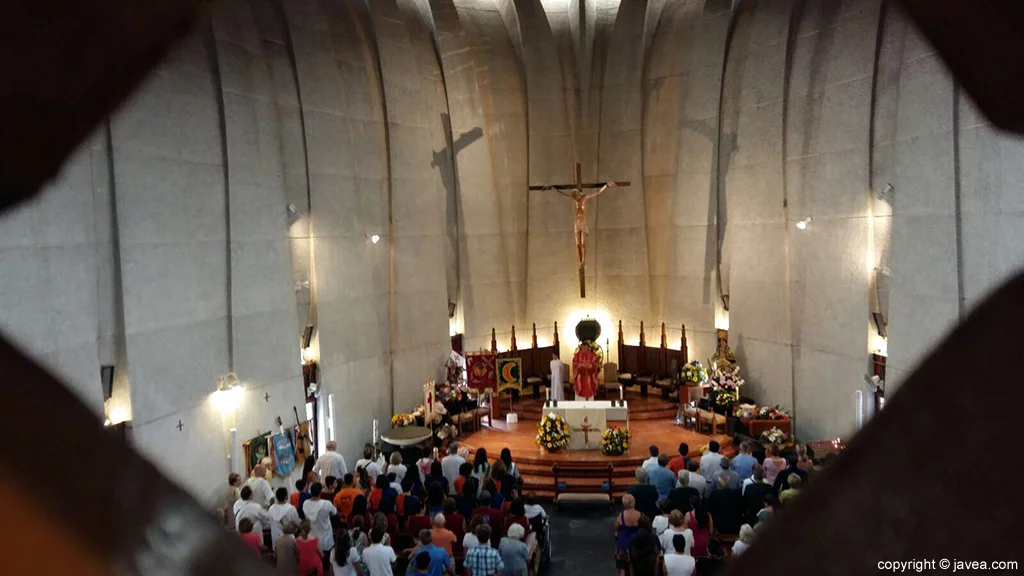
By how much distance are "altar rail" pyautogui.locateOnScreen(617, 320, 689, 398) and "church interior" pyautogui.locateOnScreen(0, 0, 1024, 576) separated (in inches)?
2.3

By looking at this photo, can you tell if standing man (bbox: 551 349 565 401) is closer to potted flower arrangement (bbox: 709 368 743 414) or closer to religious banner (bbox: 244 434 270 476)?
potted flower arrangement (bbox: 709 368 743 414)

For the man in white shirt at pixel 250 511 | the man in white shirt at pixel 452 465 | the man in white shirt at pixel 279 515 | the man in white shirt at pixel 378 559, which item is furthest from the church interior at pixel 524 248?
the man in white shirt at pixel 250 511

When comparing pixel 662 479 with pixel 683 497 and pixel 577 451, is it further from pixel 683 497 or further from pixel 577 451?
pixel 577 451

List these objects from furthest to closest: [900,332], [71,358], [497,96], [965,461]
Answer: [497,96] < [900,332] < [71,358] < [965,461]

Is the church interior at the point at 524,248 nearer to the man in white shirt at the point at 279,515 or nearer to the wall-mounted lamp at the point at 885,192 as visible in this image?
the wall-mounted lamp at the point at 885,192

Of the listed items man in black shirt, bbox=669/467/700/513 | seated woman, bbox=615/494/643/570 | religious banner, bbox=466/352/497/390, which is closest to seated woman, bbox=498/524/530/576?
seated woman, bbox=615/494/643/570

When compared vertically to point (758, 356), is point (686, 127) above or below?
above

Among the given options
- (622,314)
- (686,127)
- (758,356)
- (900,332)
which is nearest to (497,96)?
(686,127)

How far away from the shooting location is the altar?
13352 mm

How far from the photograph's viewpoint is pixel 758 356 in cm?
1494

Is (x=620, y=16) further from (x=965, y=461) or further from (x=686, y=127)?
(x=965, y=461)

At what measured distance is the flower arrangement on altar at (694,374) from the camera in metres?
15.4

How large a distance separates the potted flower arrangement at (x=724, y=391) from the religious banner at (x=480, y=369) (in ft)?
15.2

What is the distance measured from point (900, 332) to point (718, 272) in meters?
5.43
